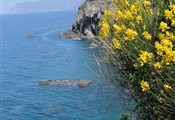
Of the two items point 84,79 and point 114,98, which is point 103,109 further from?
point 84,79

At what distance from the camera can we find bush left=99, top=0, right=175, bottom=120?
320 inches

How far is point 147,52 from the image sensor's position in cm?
857

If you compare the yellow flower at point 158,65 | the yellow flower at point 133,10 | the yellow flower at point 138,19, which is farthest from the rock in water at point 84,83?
the yellow flower at point 158,65

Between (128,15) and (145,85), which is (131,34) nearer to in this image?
(145,85)

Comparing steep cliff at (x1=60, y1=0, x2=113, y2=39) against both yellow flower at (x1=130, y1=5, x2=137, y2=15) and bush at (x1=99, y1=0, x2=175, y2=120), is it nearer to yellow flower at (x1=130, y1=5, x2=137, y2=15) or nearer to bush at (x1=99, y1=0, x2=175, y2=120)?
bush at (x1=99, y1=0, x2=175, y2=120)

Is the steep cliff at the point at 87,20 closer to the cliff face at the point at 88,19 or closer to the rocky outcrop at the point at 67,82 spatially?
the cliff face at the point at 88,19

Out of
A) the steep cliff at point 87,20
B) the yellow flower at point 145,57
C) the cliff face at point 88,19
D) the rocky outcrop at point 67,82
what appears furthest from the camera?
the steep cliff at point 87,20

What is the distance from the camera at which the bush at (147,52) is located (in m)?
8.14

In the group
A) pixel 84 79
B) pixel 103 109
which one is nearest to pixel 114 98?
pixel 103 109

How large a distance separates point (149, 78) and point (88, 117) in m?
38.7

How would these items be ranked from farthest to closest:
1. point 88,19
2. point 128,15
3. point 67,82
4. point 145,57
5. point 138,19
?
point 88,19
point 67,82
point 128,15
point 138,19
point 145,57

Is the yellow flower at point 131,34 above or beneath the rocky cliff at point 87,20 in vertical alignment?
above

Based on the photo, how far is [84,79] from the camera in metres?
67.5

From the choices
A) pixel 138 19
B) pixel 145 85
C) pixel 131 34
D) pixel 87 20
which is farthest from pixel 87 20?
pixel 145 85
